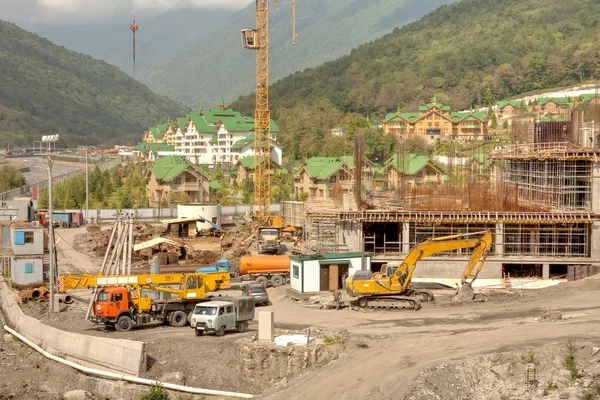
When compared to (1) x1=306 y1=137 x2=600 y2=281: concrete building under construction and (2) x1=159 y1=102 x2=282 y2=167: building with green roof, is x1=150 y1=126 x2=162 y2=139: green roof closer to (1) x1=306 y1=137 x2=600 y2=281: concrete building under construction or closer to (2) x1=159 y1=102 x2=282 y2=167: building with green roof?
(2) x1=159 y1=102 x2=282 y2=167: building with green roof

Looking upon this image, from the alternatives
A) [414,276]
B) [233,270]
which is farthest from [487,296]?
[233,270]

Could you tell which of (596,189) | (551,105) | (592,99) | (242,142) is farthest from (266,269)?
(551,105)

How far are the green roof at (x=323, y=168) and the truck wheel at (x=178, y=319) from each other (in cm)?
4912

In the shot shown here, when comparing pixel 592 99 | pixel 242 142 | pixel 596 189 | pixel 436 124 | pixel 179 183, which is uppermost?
pixel 436 124

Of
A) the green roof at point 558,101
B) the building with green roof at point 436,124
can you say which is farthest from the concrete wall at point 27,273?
the green roof at point 558,101

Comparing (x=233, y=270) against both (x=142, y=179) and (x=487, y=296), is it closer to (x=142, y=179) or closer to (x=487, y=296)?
(x=487, y=296)

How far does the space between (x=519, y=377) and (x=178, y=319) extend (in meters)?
12.4

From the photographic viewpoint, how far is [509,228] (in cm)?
4266

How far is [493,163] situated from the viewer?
2280 inches

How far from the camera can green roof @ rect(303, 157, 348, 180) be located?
268 ft

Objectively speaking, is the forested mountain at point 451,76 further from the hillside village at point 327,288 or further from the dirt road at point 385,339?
the dirt road at point 385,339

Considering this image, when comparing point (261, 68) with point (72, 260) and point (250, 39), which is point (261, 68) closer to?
point (250, 39)

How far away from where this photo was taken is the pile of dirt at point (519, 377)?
2447cm

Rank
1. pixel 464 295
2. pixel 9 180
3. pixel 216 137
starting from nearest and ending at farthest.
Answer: pixel 464 295 → pixel 9 180 → pixel 216 137
